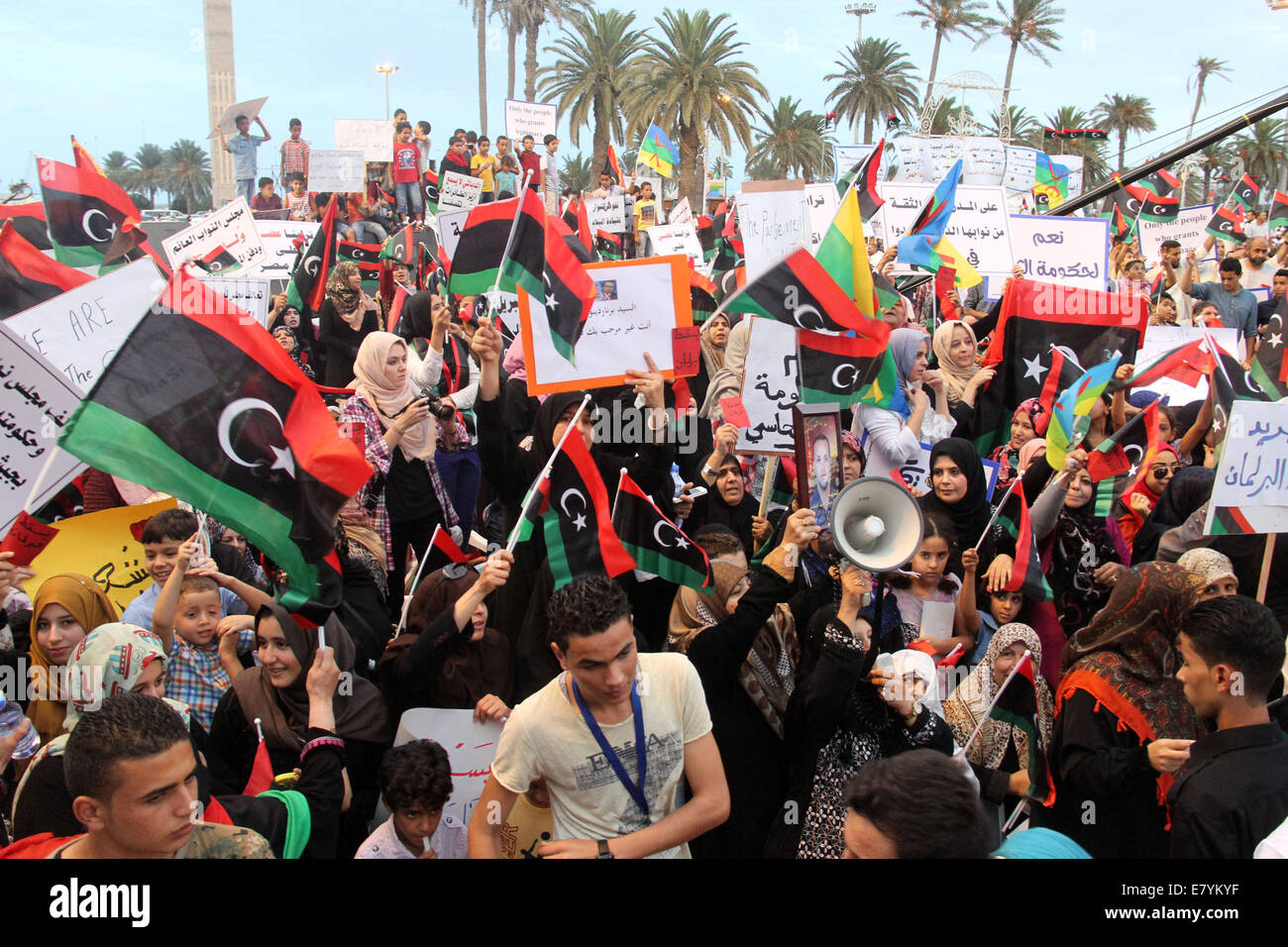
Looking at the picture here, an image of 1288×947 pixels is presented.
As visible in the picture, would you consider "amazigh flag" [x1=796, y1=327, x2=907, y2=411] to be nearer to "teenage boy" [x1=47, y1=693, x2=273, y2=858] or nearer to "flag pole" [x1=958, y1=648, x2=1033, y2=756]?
"flag pole" [x1=958, y1=648, x2=1033, y2=756]

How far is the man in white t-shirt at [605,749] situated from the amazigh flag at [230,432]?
35.8 inches

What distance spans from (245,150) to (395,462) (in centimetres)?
1039

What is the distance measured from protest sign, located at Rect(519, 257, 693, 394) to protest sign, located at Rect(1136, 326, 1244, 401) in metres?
3.65

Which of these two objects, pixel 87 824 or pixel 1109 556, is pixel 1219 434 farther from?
pixel 87 824

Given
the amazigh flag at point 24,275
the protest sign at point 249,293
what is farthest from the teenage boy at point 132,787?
the protest sign at point 249,293

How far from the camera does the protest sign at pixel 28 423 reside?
3480 millimetres

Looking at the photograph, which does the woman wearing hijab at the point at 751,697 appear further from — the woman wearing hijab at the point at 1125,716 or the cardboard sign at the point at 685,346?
the cardboard sign at the point at 685,346

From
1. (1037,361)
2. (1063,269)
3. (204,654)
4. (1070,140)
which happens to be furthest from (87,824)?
(1070,140)

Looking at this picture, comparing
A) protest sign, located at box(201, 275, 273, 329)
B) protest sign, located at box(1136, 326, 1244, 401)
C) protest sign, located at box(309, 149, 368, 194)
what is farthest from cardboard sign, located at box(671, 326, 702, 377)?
protest sign, located at box(309, 149, 368, 194)

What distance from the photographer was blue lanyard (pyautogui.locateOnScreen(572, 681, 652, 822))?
285 centimetres

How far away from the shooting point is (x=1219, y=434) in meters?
4.95

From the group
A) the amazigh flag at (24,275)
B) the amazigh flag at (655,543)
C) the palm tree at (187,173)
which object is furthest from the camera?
the palm tree at (187,173)

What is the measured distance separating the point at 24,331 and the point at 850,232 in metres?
3.48

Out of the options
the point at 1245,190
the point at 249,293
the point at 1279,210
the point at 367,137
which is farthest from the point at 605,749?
the point at 1245,190
